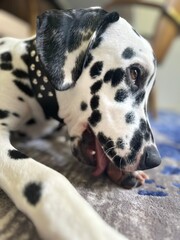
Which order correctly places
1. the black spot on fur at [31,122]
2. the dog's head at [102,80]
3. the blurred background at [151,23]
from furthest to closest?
the blurred background at [151,23] → the black spot on fur at [31,122] → the dog's head at [102,80]

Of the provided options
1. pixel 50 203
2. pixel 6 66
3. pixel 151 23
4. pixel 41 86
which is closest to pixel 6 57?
pixel 6 66

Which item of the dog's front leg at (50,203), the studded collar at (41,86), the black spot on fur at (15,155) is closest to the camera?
the dog's front leg at (50,203)

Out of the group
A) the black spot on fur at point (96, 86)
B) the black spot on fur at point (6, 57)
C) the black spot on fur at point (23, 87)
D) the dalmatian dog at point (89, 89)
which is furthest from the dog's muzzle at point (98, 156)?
the black spot on fur at point (6, 57)

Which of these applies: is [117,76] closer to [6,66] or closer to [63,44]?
[63,44]

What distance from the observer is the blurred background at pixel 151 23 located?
2.57 metres

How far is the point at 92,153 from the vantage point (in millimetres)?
1101

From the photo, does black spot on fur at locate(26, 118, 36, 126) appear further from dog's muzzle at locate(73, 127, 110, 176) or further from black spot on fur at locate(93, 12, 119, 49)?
black spot on fur at locate(93, 12, 119, 49)

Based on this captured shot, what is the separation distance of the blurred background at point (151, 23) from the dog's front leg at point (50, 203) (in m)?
1.57

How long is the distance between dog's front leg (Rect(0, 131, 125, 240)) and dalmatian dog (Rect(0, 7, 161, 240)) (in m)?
0.03

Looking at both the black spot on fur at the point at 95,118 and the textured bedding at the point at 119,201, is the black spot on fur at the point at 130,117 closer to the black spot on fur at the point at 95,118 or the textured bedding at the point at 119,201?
the black spot on fur at the point at 95,118

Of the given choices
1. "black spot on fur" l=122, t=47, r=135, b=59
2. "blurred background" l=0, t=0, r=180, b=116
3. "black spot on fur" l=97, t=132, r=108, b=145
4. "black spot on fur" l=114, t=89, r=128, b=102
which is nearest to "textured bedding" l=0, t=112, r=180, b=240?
"black spot on fur" l=97, t=132, r=108, b=145

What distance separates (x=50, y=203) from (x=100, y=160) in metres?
0.40

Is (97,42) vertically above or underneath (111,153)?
above

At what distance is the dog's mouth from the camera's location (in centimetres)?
107
